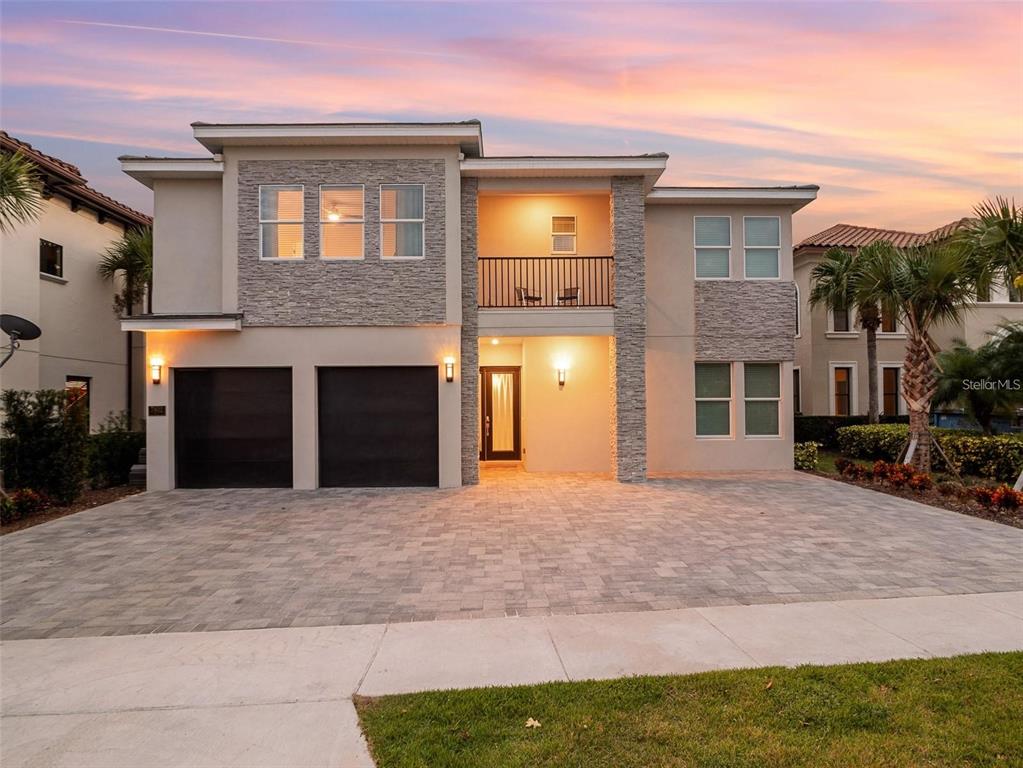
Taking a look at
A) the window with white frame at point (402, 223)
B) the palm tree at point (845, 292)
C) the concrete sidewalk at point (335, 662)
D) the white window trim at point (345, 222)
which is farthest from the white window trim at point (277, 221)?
the palm tree at point (845, 292)

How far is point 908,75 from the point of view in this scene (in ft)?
38.9

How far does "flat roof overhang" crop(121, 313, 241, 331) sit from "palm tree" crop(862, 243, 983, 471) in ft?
47.2

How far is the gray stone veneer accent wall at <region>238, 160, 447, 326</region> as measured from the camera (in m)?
11.8

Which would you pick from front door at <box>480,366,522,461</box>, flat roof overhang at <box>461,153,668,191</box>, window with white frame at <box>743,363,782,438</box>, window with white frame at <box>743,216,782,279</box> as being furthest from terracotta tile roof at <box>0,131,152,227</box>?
window with white frame at <box>743,363,782,438</box>

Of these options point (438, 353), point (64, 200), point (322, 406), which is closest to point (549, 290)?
point (438, 353)

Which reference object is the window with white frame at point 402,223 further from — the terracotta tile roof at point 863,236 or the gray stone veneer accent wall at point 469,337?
the terracotta tile roof at point 863,236

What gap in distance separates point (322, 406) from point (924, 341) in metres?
13.3

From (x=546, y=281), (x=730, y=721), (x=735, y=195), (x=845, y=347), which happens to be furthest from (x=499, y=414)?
(x=845, y=347)

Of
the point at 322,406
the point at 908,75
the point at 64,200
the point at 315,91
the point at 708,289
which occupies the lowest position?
the point at 322,406

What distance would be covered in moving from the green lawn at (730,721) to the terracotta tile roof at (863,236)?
67.0 feet

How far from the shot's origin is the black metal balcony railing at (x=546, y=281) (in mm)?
13648

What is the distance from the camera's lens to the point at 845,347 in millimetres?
20828

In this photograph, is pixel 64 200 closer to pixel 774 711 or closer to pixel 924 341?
pixel 774 711

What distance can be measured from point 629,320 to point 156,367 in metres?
10.4
